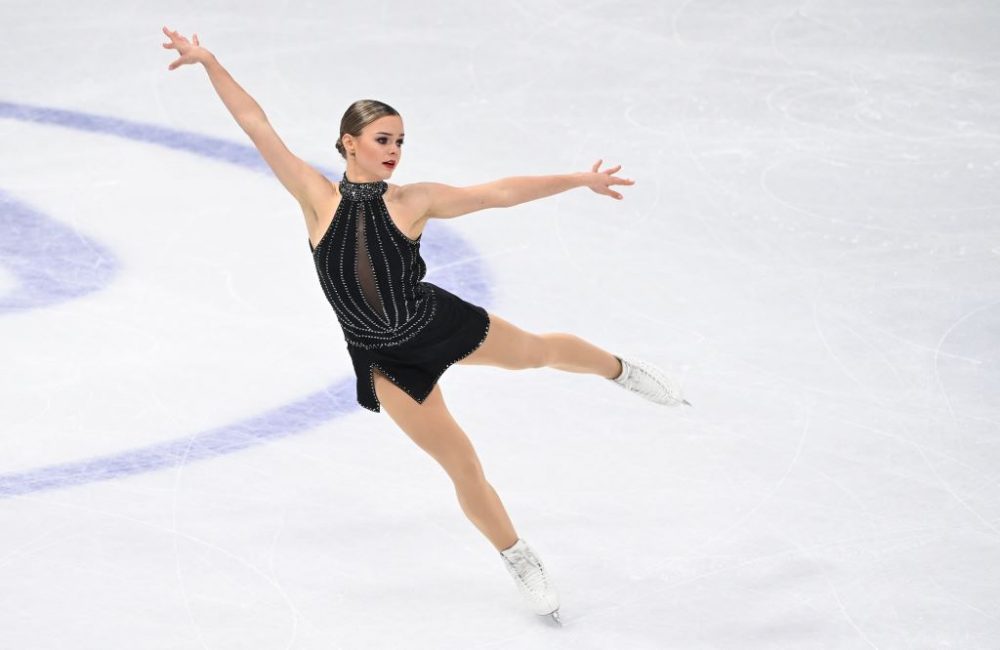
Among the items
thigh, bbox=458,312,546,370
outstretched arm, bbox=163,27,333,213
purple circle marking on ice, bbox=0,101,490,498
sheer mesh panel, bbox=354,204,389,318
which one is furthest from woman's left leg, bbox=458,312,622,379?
purple circle marking on ice, bbox=0,101,490,498

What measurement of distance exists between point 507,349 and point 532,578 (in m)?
0.66

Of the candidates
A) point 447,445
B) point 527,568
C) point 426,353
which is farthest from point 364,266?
point 527,568

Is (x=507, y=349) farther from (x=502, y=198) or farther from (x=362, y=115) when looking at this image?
(x=362, y=115)

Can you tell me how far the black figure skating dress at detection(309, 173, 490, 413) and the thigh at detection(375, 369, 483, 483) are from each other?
0.03 meters

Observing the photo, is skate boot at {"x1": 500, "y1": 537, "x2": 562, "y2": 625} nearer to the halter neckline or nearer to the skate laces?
the skate laces

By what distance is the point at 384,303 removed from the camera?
3.84m

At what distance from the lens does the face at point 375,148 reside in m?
3.77

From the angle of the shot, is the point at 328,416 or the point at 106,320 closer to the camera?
the point at 328,416

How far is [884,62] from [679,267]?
2.59 metres

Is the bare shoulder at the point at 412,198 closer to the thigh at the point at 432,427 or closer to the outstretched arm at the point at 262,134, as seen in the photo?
the outstretched arm at the point at 262,134

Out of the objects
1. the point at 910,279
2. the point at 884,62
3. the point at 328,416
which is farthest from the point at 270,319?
the point at 884,62

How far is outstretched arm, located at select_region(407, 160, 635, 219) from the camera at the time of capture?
12.7 feet

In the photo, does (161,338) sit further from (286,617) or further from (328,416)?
(286,617)

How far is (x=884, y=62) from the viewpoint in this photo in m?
7.94
